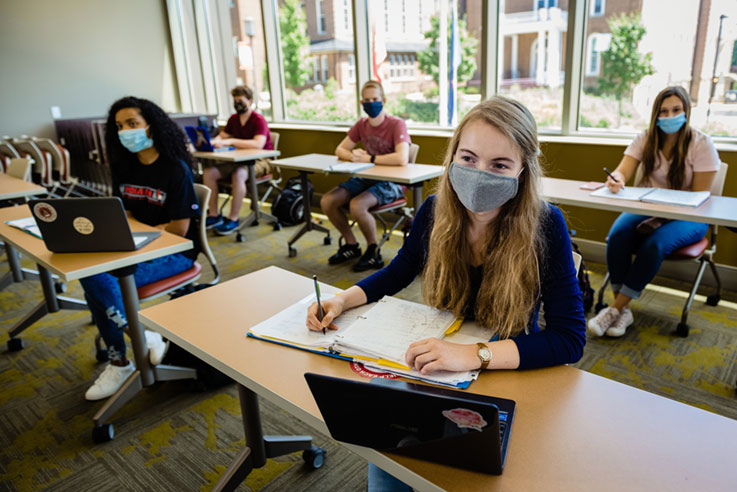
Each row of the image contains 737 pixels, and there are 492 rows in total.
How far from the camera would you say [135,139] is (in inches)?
89.5

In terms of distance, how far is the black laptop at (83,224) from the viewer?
1.71 m

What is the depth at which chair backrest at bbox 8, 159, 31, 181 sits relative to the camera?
11.7ft

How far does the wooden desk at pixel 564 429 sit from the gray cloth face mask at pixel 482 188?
1.30ft

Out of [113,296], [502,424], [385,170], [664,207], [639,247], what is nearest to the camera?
[502,424]

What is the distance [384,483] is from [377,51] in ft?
15.3

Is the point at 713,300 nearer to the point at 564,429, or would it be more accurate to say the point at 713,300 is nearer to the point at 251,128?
the point at 564,429

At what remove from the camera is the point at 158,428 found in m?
2.02

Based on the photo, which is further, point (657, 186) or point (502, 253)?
point (657, 186)

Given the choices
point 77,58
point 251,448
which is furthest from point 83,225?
point 77,58

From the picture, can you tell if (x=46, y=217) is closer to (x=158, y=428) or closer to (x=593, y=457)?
(x=158, y=428)

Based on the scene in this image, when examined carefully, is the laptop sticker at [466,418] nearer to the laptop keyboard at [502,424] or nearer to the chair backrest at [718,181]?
the laptop keyboard at [502,424]

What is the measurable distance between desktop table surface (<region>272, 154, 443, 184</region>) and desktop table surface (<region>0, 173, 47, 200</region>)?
5.27ft

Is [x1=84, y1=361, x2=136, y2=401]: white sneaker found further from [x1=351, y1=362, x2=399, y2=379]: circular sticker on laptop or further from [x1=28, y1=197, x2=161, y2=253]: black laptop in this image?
[x1=351, y1=362, x2=399, y2=379]: circular sticker on laptop

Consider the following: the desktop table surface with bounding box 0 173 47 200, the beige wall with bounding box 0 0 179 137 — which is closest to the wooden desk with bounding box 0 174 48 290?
the desktop table surface with bounding box 0 173 47 200
